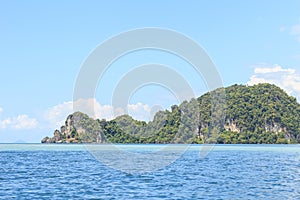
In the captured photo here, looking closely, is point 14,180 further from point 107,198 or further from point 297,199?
point 297,199

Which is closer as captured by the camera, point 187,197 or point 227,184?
point 187,197

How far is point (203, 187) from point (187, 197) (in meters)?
5.73

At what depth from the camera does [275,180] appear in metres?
42.0

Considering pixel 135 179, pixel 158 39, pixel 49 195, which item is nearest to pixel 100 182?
pixel 135 179

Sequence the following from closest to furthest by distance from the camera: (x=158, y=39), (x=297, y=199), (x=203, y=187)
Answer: (x=297, y=199)
(x=203, y=187)
(x=158, y=39)

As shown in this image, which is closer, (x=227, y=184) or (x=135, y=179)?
(x=227, y=184)

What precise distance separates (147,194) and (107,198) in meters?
3.52

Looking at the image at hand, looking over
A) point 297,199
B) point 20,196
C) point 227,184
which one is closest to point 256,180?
point 227,184

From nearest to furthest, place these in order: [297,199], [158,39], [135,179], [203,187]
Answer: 1. [297,199]
2. [203,187]
3. [135,179]
4. [158,39]

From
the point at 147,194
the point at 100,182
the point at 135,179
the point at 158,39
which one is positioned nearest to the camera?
the point at 147,194

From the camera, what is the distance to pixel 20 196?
105 ft

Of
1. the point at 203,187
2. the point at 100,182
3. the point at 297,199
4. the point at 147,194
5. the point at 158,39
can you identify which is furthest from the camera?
the point at 158,39

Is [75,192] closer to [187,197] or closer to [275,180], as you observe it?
[187,197]

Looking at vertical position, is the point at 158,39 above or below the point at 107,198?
above
